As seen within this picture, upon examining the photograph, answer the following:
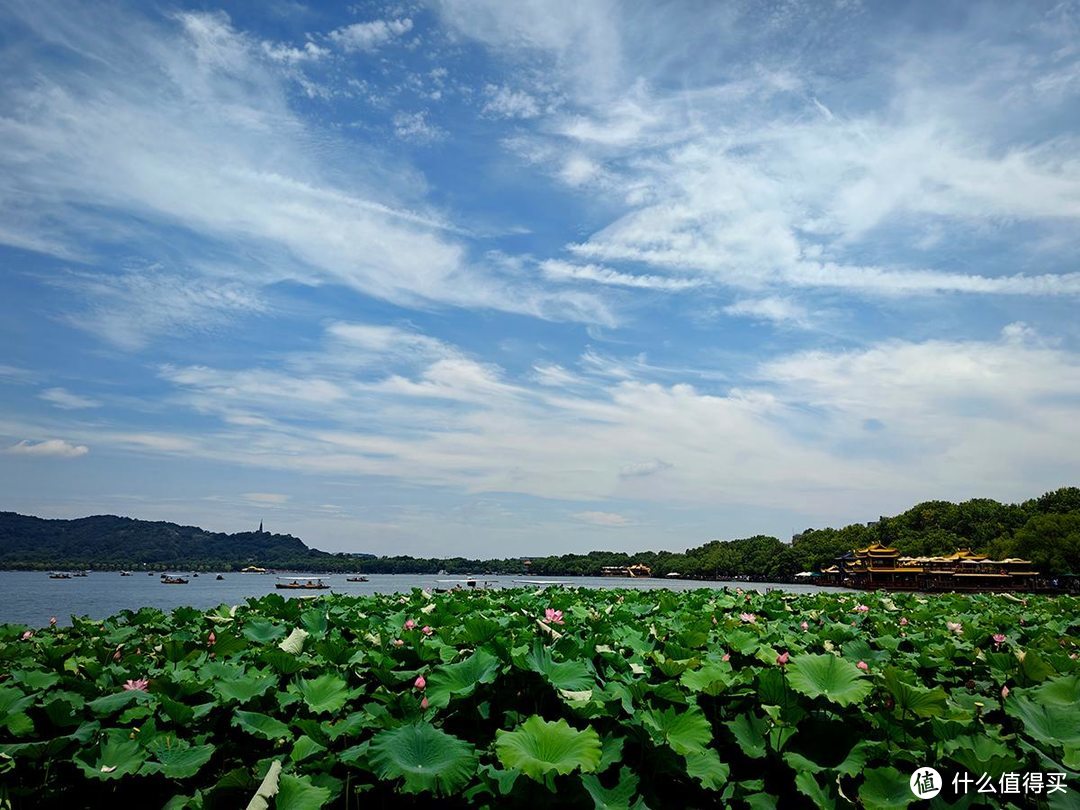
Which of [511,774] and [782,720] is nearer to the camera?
[511,774]

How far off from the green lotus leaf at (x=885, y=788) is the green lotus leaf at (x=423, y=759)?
205cm

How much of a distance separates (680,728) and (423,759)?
1.40 metres

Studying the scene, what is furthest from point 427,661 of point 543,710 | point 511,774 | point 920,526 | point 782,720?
point 920,526

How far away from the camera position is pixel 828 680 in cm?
393

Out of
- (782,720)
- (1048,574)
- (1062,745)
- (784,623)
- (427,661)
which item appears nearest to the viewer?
(1062,745)

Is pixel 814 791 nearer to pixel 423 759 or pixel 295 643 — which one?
pixel 423 759

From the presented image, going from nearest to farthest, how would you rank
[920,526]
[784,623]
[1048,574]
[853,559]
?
1. [784,623]
2. [1048,574]
3. [853,559]
4. [920,526]

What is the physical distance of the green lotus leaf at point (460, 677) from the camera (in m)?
3.76

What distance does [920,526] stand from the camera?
10981 centimetres

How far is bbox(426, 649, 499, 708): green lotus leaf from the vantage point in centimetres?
376

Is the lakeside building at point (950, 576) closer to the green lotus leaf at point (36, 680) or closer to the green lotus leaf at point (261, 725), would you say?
the green lotus leaf at point (261, 725)

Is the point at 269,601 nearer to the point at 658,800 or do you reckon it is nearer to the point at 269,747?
the point at 269,747

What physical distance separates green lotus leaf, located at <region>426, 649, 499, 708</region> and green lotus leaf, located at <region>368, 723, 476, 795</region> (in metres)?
0.41

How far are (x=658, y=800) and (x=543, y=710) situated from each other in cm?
81
